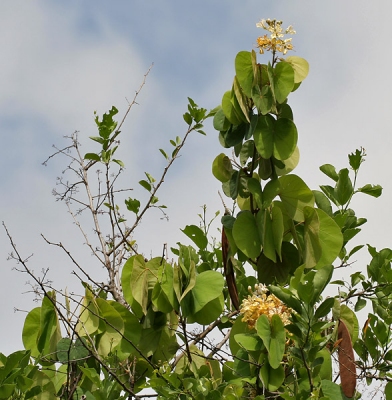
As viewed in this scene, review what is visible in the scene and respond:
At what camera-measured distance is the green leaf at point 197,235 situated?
8.46ft

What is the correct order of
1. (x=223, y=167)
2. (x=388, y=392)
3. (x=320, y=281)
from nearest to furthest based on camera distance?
(x=320, y=281) < (x=388, y=392) < (x=223, y=167)

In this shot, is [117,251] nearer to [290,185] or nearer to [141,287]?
[141,287]

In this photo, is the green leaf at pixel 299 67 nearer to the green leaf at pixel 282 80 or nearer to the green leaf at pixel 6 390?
the green leaf at pixel 282 80

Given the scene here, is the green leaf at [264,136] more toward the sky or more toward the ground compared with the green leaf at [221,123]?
more toward the ground

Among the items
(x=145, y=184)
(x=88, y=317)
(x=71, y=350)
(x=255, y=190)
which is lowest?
(x=71, y=350)

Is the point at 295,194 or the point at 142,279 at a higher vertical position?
the point at 295,194

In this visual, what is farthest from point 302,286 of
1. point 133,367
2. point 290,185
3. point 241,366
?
point 133,367

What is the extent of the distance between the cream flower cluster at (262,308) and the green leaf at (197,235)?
803mm

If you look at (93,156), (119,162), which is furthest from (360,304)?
(93,156)

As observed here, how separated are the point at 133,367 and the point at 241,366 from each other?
457 mm

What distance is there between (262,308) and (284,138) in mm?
537

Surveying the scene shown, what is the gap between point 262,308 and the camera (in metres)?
1.75

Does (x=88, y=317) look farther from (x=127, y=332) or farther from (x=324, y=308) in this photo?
(x=324, y=308)

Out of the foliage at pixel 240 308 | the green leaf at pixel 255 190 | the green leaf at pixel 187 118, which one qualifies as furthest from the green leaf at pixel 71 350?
the green leaf at pixel 187 118
